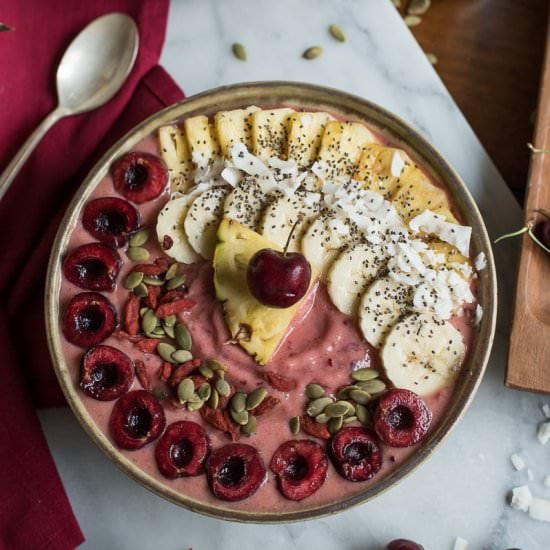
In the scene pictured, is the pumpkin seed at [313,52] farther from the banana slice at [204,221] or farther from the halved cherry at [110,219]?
the halved cherry at [110,219]

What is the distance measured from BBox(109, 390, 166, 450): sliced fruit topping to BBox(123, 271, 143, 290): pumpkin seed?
30 cm

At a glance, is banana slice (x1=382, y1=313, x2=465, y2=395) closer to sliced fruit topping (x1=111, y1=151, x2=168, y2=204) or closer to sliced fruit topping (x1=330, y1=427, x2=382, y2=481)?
sliced fruit topping (x1=330, y1=427, x2=382, y2=481)

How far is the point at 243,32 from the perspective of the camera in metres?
3.05

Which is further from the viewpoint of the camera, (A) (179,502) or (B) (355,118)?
(B) (355,118)

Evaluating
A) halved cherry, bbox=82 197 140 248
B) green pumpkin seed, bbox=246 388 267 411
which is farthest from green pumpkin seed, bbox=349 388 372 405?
halved cherry, bbox=82 197 140 248

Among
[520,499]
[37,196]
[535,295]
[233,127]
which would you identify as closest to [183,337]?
[233,127]

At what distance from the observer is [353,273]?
2473 mm

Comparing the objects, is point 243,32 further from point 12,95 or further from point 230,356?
point 230,356

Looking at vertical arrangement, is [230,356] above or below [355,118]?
below

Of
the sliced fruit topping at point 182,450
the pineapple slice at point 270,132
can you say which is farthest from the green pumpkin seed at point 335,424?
the pineapple slice at point 270,132

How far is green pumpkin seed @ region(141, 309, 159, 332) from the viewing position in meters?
2.46

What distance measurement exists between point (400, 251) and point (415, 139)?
0.35 metres

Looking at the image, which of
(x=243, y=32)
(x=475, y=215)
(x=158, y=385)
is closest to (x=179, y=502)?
(x=158, y=385)

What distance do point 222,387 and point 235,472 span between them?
9.2 inches
